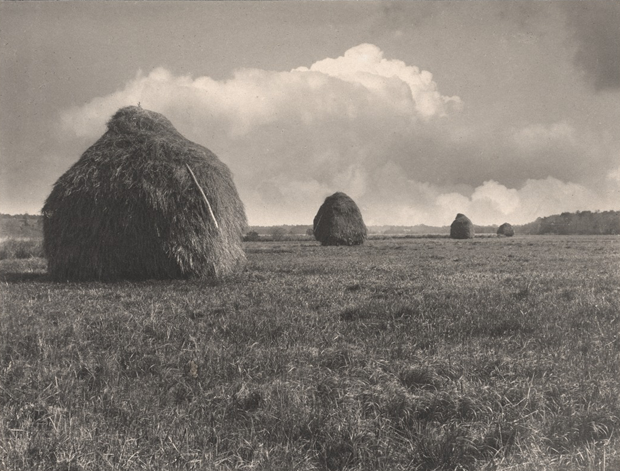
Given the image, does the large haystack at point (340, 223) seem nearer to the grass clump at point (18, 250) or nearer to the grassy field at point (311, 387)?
the grass clump at point (18, 250)

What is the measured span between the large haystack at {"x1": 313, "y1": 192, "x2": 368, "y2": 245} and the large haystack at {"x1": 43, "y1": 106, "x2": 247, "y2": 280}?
22884 mm

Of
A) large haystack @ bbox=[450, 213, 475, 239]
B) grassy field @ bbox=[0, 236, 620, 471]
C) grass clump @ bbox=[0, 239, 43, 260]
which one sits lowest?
grassy field @ bbox=[0, 236, 620, 471]

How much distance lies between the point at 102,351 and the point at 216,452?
2220 mm

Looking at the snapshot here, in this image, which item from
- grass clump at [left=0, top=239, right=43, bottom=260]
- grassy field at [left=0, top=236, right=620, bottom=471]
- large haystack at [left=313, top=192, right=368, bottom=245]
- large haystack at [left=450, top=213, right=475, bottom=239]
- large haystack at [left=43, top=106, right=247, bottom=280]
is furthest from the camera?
large haystack at [left=450, top=213, right=475, bottom=239]

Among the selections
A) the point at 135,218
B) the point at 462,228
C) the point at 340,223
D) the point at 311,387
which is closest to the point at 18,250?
the point at 135,218

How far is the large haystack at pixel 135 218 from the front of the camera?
1011cm

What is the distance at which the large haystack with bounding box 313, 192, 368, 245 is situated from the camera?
33.3 metres

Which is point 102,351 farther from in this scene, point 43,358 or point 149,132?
point 149,132

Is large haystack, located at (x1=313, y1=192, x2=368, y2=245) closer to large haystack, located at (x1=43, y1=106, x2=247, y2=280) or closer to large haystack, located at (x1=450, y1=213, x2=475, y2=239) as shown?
large haystack, located at (x1=450, y1=213, x2=475, y2=239)

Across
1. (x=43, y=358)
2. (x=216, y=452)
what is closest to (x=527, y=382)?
(x=216, y=452)

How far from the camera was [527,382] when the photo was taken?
3354 millimetres

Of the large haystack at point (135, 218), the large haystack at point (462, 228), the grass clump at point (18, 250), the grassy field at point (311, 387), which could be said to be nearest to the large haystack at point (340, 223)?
the grass clump at point (18, 250)

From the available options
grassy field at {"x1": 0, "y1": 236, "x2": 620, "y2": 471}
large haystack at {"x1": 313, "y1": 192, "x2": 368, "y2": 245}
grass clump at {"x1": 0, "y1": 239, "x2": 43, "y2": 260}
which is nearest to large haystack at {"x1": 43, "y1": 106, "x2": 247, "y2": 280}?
grassy field at {"x1": 0, "y1": 236, "x2": 620, "y2": 471}

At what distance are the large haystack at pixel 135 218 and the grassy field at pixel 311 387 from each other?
3.83m
